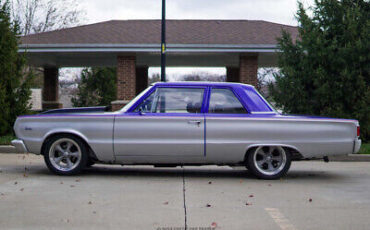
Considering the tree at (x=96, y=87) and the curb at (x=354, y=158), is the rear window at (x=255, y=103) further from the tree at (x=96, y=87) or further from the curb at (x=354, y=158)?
the tree at (x=96, y=87)

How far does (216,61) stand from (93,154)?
1740 centimetres

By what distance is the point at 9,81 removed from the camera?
49.6 feet

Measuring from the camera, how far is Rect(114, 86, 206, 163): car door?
8.12 meters

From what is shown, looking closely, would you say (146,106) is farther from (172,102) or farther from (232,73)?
(232,73)

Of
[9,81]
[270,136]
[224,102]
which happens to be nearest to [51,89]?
[9,81]

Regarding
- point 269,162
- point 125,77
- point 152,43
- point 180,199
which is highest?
point 152,43

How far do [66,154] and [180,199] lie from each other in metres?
2.74

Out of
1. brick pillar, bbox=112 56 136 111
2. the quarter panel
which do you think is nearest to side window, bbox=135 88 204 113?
the quarter panel

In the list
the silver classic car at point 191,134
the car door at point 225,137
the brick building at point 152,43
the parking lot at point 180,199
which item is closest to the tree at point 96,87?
the brick building at point 152,43

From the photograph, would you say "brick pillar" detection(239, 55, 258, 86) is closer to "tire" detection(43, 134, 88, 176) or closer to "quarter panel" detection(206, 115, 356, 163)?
"quarter panel" detection(206, 115, 356, 163)

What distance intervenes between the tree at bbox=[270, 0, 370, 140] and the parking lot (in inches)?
167

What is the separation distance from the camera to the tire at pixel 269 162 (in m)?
8.24

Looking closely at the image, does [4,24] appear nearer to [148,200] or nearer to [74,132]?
[74,132]

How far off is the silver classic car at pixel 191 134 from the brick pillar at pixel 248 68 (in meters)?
12.3
